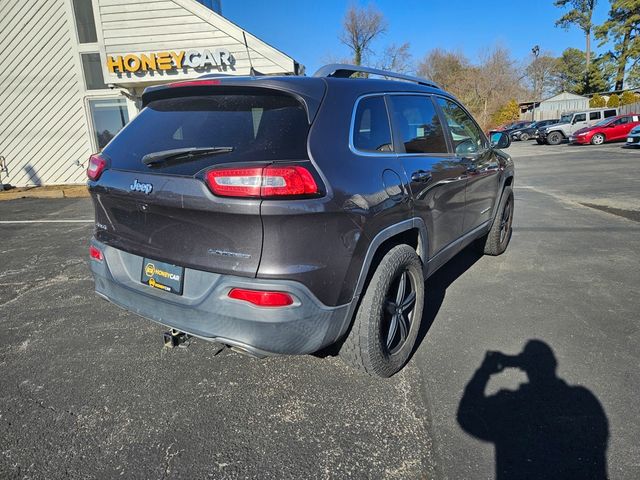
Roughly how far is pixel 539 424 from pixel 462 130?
2.54 metres

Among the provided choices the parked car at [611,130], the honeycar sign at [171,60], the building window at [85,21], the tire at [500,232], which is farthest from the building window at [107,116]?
the parked car at [611,130]

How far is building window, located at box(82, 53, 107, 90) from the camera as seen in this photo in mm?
11416

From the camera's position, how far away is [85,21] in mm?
11320

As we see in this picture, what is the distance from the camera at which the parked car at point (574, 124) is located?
27.1 m

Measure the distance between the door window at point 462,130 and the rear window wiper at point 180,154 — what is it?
2.17m

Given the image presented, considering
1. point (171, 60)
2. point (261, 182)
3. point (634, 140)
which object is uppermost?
point (171, 60)

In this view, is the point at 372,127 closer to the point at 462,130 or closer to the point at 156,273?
the point at 156,273

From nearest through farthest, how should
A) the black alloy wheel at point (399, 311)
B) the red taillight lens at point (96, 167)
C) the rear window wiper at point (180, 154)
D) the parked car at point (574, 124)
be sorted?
1. the rear window wiper at point (180, 154)
2. the red taillight lens at point (96, 167)
3. the black alloy wheel at point (399, 311)
4. the parked car at point (574, 124)

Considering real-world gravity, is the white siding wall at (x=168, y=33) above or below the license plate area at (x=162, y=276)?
above

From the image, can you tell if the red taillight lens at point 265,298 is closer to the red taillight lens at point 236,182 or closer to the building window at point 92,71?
the red taillight lens at point 236,182

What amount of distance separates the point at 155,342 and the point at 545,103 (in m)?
56.5

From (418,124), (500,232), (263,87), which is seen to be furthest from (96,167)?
(500,232)

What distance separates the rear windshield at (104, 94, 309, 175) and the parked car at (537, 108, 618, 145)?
100ft

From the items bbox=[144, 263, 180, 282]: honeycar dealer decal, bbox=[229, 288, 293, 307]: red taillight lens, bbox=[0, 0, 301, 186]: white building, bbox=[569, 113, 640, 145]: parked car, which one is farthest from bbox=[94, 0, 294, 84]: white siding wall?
bbox=[569, 113, 640, 145]: parked car
